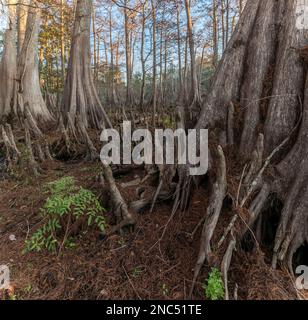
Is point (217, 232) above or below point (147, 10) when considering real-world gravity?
below

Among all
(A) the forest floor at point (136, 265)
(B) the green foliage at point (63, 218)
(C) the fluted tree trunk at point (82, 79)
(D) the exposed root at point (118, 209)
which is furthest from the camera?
(C) the fluted tree trunk at point (82, 79)

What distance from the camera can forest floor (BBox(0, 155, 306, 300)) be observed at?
7.37ft

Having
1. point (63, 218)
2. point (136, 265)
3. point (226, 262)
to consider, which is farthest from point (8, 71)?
point (226, 262)

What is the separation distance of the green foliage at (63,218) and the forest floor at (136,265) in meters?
0.10

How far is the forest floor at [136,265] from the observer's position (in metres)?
2.25

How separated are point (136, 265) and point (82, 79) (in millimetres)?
6291

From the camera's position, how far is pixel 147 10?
1252 centimetres

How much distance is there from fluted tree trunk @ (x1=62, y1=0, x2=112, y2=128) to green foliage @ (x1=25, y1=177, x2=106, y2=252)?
4505 millimetres

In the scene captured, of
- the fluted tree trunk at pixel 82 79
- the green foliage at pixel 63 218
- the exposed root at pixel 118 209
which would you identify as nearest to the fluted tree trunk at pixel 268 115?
the exposed root at pixel 118 209

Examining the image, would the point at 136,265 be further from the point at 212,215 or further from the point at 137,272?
the point at 212,215

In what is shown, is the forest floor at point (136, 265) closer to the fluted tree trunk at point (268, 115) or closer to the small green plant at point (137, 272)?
the small green plant at point (137, 272)
